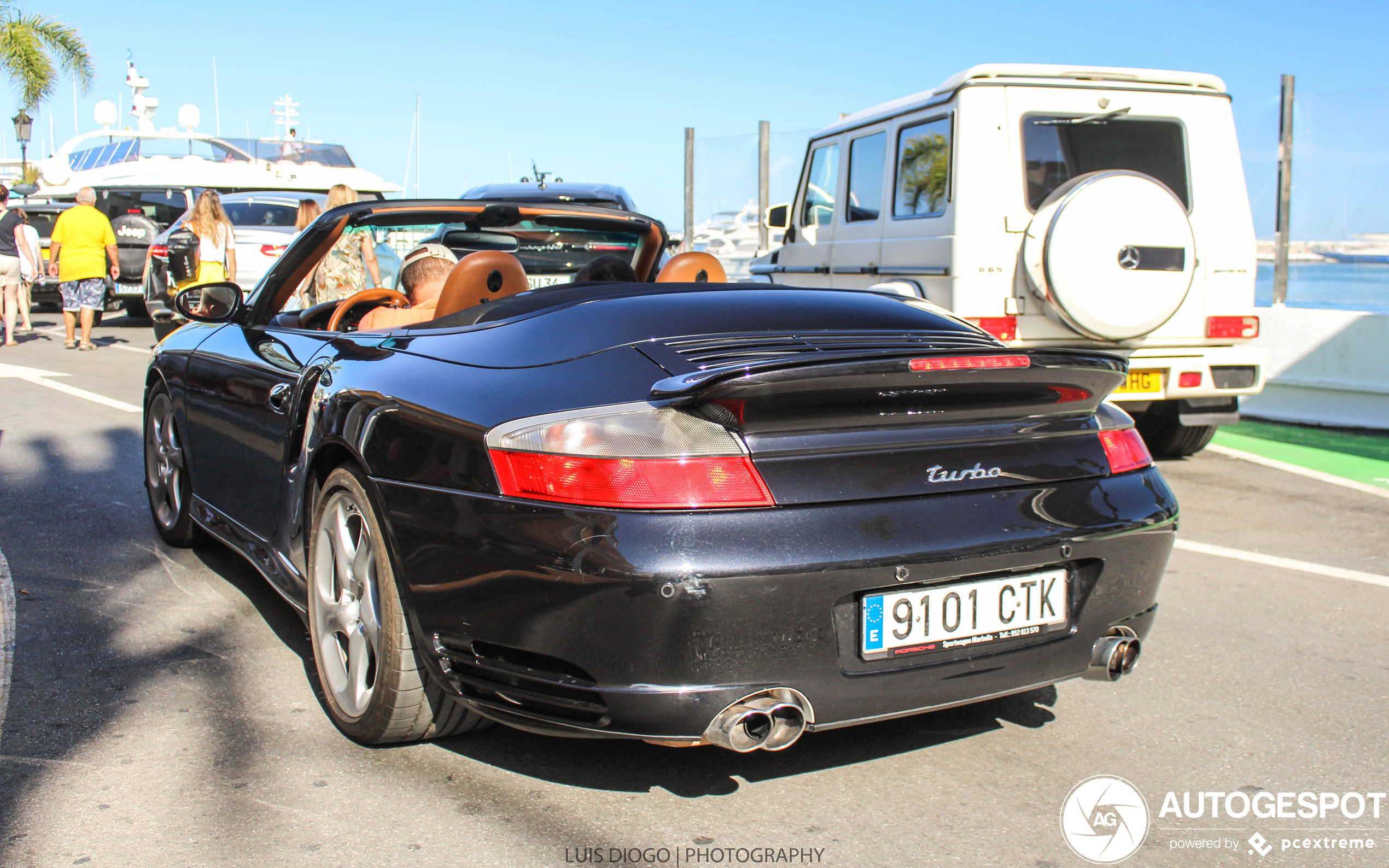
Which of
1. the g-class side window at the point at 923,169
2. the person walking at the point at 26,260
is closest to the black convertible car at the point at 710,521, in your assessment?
the g-class side window at the point at 923,169

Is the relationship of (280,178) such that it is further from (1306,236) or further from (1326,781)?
(1326,781)

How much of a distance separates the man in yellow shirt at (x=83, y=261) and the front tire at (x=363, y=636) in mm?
12124

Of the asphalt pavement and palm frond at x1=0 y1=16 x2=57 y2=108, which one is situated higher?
palm frond at x1=0 y1=16 x2=57 y2=108

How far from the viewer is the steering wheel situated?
12.9 feet

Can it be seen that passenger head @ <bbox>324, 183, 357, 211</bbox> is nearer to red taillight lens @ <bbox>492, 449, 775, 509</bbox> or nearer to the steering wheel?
the steering wheel

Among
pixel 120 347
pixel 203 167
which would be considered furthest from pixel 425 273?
pixel 203 167

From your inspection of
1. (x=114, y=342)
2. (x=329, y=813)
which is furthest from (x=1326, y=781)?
(x=114, y=342)

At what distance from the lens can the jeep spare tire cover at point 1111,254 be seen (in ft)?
20.6

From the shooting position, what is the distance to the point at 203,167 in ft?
65.0

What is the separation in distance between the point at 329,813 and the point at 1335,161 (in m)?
9.72

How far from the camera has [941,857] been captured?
2.39 m

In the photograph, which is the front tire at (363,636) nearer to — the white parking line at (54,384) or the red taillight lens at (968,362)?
the red taillight lens at (968,362)

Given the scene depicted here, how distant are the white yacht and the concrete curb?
9418 millimetres

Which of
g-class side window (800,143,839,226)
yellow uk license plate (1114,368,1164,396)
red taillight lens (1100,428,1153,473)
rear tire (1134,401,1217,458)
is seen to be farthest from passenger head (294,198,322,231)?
red taillight lens (1100,428,1153,473)
